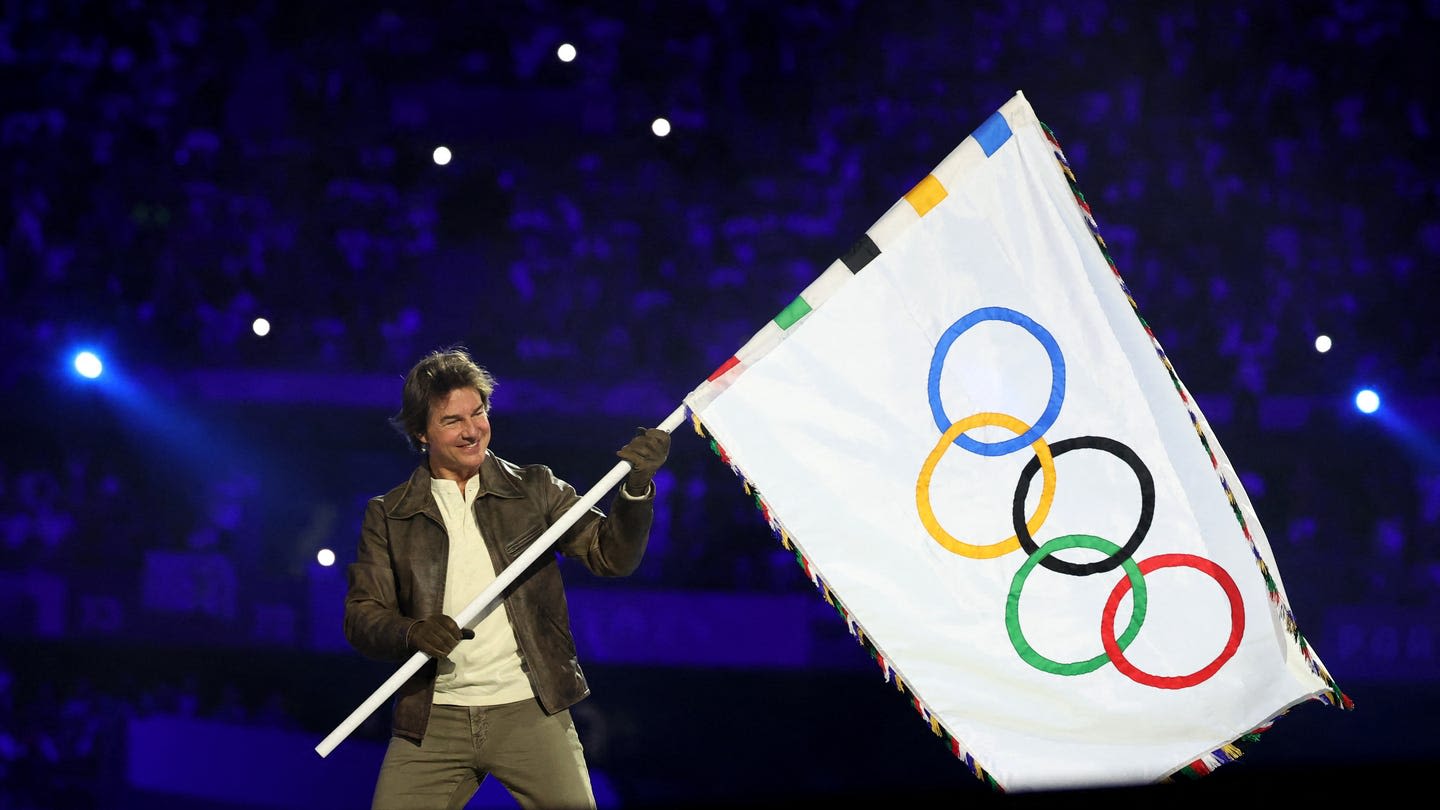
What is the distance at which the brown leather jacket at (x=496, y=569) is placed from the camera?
2.73 meters

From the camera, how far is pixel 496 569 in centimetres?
280

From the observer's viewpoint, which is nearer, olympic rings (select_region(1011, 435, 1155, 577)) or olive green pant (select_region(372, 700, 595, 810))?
olympic rings (select_region(1011, 435, 1155, 577))

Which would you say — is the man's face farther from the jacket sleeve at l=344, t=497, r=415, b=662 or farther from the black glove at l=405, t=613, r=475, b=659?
the black glove at l=405, t=613, r=475, b=659

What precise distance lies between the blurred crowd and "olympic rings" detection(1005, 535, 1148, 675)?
196 cm

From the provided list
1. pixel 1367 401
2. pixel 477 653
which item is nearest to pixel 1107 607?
pixel 477 653

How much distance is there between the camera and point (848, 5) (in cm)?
448

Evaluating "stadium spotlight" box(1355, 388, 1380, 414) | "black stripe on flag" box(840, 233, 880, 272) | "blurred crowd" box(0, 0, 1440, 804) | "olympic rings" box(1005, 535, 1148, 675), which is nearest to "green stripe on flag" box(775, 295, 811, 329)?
"black stripe on flag" box(840, 233, 880, 272)

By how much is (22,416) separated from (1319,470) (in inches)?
178

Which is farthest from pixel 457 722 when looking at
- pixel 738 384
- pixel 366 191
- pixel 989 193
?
pixel 366 191

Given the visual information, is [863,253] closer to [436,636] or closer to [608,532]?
[608,532]

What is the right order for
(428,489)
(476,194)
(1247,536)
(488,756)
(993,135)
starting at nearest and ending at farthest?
(1247,536) → (993,135) → (488,756) → (428,489) → (476,194)

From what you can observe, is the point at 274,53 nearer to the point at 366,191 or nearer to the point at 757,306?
the point at 366,191

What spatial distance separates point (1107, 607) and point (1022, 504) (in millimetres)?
255

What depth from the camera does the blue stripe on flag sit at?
2627 millimetres
